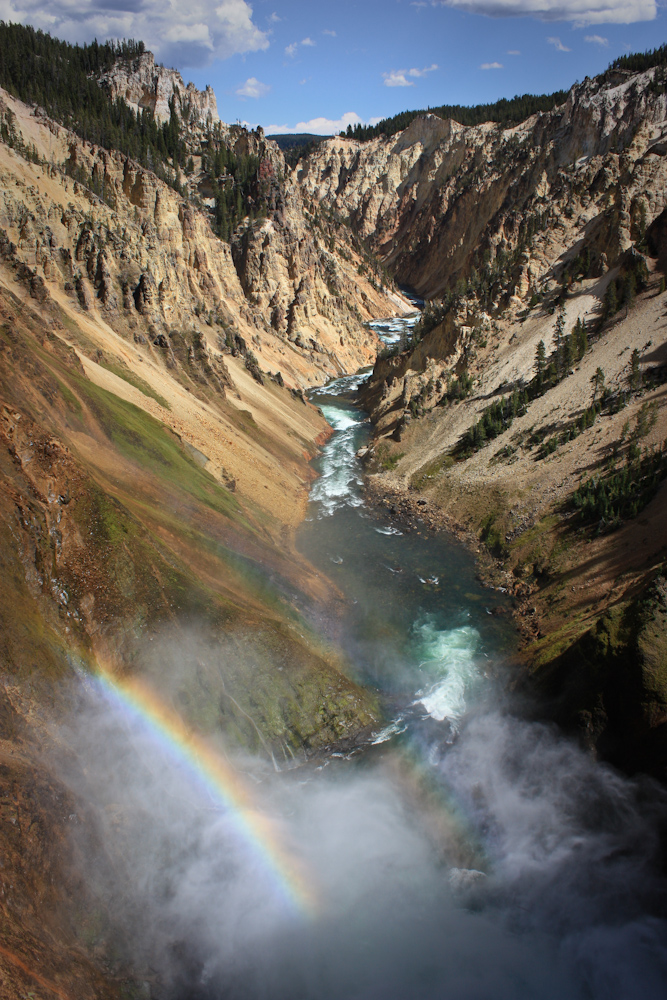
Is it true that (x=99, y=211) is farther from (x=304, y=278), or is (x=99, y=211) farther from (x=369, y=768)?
(x=369, y=768)

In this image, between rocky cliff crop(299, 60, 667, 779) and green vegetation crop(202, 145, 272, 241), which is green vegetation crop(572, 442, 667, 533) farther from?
green vegetation crop(202, 145, 272, 241)

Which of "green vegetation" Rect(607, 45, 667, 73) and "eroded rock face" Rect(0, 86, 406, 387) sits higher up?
"green vegetation" Rect(607, 45, 667, 73)

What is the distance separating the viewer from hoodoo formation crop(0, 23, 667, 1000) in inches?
598

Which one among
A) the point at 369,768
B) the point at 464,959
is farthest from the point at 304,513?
the point at 464,959

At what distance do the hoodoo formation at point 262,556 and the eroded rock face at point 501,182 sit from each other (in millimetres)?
892

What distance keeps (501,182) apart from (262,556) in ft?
411

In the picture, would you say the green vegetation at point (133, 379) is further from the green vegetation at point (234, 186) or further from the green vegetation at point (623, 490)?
the green vegetation at point (234, 186)

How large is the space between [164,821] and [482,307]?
191ft

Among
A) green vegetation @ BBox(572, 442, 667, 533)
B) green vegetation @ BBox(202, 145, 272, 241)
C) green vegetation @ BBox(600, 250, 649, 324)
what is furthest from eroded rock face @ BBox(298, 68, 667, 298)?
green vegetation @ BBox(572, 442, 667, 533)

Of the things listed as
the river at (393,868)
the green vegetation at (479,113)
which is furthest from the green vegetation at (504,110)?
the river at (393,868)

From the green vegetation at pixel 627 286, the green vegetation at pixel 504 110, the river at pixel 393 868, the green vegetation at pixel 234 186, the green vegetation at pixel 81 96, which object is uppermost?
the green vegetation at pixel 504 110

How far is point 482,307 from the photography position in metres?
62.3

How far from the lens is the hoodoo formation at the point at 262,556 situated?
49.9ft

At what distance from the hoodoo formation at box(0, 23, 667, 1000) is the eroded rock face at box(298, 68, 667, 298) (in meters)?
0.89
